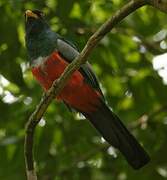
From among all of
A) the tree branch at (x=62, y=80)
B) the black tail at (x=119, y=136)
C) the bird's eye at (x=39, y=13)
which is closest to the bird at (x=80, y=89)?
the black tail at (x=119, y=136)

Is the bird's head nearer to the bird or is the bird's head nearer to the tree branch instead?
the bird

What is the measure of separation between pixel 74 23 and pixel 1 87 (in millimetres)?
1016

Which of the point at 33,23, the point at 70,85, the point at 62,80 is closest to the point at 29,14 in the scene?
the point at 33,23

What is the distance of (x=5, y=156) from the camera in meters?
4.95

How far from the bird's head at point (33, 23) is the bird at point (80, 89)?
0.17ft

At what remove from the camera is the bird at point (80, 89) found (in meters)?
4.62

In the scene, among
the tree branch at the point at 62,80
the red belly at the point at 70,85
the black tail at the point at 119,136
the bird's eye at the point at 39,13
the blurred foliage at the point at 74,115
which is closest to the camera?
the tree branch at the point at 62,80

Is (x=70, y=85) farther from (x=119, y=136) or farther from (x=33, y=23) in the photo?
(x=33, y=23)

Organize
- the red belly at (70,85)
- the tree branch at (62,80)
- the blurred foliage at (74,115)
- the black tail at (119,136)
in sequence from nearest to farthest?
1. the tree branch at (62,80)
2. the black tail at (119,136)
3. the red belly at (70,85)
4. the blurred foliage at (74,115)

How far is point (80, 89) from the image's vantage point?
486 cm

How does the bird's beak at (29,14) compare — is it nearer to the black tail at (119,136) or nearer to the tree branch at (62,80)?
the black tail at (119,136)

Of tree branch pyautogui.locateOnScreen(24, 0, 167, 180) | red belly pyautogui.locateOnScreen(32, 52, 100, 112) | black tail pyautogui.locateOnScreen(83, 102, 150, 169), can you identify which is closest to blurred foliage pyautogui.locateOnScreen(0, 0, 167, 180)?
red belly pyautogui.locateOnScreen(32, 52, 100, 112)

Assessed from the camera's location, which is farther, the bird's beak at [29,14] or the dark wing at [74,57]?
the bird's beak at [29,14]

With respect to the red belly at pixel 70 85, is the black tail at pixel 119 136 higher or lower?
lower
